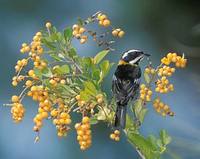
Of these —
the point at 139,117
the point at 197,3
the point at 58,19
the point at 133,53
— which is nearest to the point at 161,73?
the point at 139,117

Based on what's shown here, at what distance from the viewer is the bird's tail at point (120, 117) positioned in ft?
4.39

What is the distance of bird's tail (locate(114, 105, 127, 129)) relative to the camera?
134 centimetres

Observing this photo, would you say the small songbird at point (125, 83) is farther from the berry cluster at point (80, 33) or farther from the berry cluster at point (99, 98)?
the berry cluster at point (80, 33)

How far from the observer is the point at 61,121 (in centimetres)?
126

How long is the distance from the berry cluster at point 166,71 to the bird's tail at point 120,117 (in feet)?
0.35

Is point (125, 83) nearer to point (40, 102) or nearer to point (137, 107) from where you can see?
point (137, 107)

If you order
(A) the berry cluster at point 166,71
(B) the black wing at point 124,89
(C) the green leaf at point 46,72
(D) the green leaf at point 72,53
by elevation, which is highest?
(D) the green leaf at point 72,53

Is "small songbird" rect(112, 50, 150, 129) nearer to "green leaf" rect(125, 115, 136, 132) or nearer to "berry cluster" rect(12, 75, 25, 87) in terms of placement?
"green leaf" rect(125, 115, 136, 132)

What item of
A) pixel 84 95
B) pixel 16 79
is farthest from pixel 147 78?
pixel 16 79

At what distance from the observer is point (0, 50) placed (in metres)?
3.69

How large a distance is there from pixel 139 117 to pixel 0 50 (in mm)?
2392

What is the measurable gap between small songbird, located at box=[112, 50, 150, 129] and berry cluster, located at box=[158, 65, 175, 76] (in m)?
0.11

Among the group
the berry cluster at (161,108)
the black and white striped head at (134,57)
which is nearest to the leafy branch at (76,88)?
the berry cluster at (161,108)

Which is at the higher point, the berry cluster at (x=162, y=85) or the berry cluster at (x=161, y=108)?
the berry cluster at (x=162, y=85)
